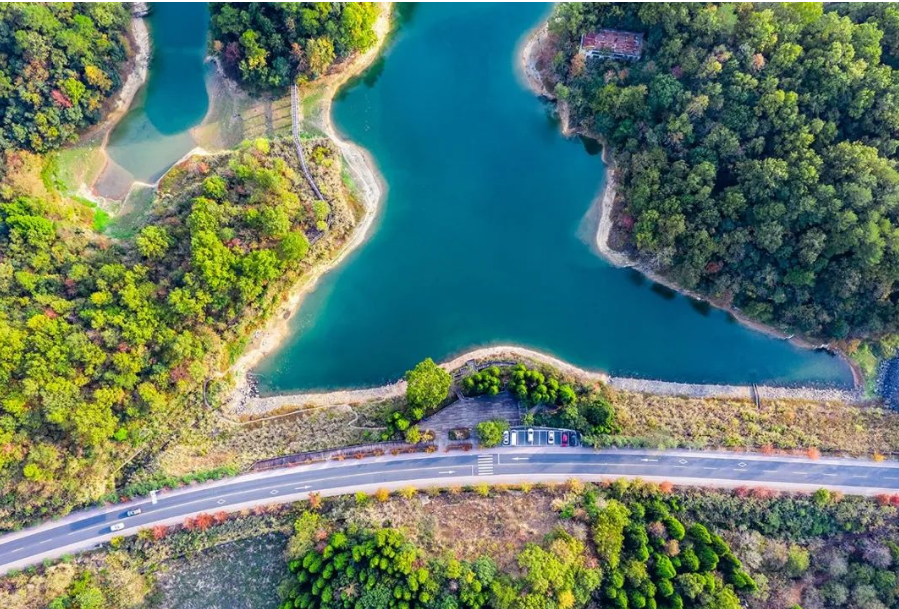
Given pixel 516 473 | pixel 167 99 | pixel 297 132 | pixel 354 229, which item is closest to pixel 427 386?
pixel 516 473

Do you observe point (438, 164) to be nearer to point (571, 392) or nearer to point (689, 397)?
point (571, 392)

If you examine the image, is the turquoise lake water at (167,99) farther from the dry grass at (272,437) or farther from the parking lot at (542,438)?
the parking lot at (542,438)

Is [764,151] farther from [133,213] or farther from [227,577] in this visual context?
[133,213]

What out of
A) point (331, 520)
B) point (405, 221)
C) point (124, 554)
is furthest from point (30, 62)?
point (331, 520)

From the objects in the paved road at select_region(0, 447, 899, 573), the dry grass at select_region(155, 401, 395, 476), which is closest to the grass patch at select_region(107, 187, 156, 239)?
the dry grass at select_region(155, 401, 395, 476)

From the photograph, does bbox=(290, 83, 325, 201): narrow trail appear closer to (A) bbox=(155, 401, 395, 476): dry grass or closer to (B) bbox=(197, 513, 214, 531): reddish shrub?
(A) bbox=(155, 401, 395, 476): dry grass

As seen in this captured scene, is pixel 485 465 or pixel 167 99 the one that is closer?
pixel 485 465
